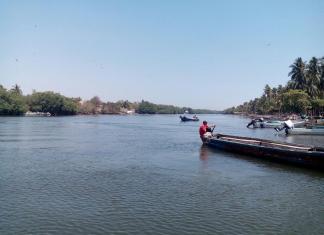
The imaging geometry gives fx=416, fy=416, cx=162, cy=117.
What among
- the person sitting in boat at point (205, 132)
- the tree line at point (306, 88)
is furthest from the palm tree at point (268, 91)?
the person sitting in boat at point (205, 132)

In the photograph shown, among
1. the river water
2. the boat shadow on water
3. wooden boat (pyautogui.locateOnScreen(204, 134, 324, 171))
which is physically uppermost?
wooden boat (pyautogui.locateOnScreen(204, 134, 324, 171))

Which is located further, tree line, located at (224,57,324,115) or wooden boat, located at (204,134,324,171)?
tree line, located at (224,57,324,115)

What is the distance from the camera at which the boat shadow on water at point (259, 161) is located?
2437 cm

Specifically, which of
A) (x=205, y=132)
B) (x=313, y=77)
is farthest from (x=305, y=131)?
(x=313, y=77)

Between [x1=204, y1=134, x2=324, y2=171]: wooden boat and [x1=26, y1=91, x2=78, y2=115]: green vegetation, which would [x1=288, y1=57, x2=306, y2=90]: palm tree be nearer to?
[x1=204, y1=134, x2=324, y2=171]: wooden boat

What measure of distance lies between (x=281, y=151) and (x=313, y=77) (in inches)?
3088

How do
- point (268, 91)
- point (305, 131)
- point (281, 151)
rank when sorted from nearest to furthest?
1. point (281, 151)
2. point (305, 131)
3. point (268, 91)

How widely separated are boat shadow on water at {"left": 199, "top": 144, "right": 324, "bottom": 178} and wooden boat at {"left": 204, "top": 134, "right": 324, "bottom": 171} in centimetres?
34

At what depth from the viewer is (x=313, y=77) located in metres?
100

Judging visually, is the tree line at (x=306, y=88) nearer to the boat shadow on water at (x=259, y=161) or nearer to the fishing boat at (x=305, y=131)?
the fishing boat at (x=305, y=131)

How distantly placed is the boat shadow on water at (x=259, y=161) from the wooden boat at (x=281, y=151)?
0.34m

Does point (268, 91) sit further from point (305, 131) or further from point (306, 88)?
point (305, 131)

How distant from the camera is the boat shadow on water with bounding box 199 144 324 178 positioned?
24.4 meters

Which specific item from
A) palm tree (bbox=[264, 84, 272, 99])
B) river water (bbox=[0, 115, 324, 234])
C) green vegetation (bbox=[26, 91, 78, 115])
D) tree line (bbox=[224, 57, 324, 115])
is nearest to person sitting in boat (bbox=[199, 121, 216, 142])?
river water (bbox=[0, 115, 324, 234])
